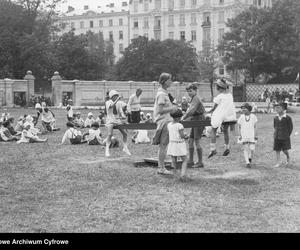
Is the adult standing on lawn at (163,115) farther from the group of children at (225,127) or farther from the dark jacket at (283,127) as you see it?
the dark jacket at (283,127)

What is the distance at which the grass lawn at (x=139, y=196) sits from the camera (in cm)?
745

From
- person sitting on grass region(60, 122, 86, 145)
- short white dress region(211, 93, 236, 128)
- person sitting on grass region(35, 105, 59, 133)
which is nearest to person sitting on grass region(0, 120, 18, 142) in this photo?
person sitting on grass region(60, 122, 86, 145)

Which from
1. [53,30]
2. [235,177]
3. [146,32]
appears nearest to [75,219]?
[235,177]

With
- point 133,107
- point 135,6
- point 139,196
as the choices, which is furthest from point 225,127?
point 135,6

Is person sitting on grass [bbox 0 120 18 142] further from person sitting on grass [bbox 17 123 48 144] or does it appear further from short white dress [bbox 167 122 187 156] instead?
short white dress [bbox 167 122 187 156]

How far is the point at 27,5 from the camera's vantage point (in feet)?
212

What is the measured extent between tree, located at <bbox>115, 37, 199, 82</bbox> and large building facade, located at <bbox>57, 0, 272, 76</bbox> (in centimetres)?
2096

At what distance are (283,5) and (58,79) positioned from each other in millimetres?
40999

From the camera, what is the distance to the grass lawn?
7.45 meters

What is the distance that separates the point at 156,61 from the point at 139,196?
237 ft

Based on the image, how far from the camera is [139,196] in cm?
923

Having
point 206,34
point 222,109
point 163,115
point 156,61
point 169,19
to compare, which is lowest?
point 163,115

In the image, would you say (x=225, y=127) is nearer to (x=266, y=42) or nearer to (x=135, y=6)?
(x=266, y=42)
